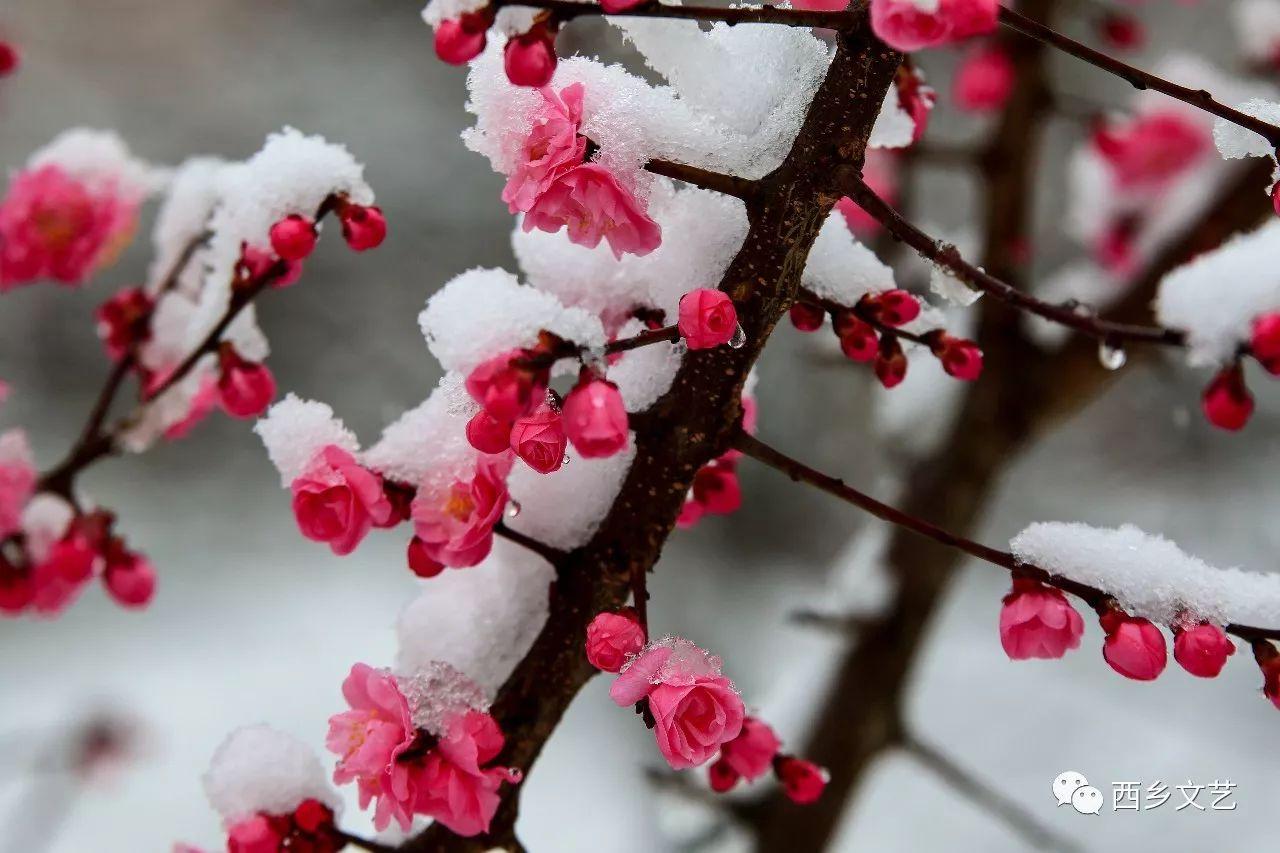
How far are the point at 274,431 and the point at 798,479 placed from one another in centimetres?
20

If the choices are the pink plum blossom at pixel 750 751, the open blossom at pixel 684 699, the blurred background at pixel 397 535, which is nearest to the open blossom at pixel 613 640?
the open blossom at pixel 684 699

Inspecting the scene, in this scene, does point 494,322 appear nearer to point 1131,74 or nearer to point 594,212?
point 594,212

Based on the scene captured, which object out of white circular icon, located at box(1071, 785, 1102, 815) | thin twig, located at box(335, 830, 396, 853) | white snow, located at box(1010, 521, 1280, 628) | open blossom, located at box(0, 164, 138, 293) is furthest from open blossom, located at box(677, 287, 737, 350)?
open blossom, located at box(0, 164, 138, 293)

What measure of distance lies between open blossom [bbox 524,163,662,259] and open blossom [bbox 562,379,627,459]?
0.05m

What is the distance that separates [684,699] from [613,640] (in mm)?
30

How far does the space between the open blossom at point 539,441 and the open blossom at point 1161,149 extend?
1.00 metres

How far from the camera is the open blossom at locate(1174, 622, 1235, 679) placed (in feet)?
1.05

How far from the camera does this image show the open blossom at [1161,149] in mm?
1104

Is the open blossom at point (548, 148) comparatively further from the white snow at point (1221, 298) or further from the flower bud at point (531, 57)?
the white snow at point (1221, 298)

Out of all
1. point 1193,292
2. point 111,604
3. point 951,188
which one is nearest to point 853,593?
point 1193,292

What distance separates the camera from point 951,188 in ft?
10.6

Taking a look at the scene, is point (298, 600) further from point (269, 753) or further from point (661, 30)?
point (661, 30)

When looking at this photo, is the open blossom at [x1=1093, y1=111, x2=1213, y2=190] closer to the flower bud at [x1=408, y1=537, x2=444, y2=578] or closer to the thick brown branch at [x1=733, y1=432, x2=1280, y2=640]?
the thick brown branch at [x1=733, y1=432, x2=1280, y2=640]

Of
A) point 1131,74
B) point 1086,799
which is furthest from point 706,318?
point 1086,799
